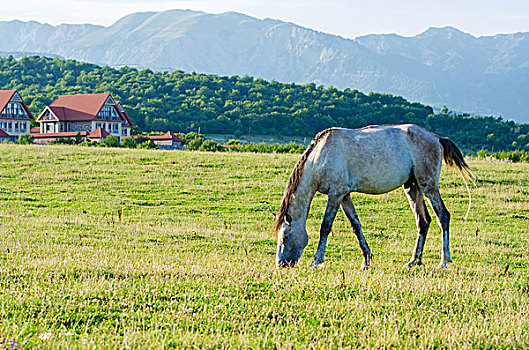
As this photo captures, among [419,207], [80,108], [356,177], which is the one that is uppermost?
[80,108]

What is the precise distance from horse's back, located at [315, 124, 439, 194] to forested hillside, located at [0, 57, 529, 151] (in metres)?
88.6

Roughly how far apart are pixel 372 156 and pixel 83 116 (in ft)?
266

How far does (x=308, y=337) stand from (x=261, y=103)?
111 m

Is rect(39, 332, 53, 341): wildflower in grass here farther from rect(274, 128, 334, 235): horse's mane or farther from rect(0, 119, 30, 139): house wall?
rect(0, 119, 30, 139): house wall

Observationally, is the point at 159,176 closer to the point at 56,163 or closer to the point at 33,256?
the point at 56,163

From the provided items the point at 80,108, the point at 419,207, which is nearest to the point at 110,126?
the point at 80,108

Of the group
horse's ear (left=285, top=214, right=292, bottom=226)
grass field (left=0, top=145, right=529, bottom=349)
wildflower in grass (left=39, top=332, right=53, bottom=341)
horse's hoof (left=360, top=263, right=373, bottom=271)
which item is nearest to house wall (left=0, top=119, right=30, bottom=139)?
grass field (left=0, top=145, right=529, bottom=349)

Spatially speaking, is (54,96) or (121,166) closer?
(121,166)

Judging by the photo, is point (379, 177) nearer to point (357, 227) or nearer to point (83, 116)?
point (357, 227)

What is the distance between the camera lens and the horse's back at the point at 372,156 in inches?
411

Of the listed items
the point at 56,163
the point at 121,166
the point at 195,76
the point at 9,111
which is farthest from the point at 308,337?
the point at 195,76

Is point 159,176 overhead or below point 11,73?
below

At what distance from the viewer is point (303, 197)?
1039cm

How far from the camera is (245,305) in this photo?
6781mm
